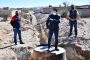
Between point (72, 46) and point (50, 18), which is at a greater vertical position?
point (50, 18)

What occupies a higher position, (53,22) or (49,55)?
(53,22)

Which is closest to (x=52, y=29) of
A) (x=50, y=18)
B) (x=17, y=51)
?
(x=50, y=18)

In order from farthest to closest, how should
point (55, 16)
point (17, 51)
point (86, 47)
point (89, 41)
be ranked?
point (89, 41) < point (86, 47) < point (17, 51) < point (55, 16)

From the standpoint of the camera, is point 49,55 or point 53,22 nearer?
point 53,22

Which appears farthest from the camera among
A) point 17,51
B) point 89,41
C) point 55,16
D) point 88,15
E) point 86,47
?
point 88,15

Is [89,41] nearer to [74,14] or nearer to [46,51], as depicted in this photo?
[74,14]

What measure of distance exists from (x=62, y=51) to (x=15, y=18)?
2.92 m

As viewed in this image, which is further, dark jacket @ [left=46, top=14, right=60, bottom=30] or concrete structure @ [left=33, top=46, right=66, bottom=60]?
concrete structure @ [left=33, top=46, right=66, bottom=60]

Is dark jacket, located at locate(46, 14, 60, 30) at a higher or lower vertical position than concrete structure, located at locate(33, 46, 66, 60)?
higher

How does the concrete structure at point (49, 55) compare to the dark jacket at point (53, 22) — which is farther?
the concrete structure at point (49, 55)

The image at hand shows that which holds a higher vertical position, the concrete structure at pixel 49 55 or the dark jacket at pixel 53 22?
the dark jacket at pixel 53 22

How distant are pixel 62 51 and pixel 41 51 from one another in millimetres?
882

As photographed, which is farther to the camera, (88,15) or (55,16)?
(88,15)

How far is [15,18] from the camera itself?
11.0 metres
